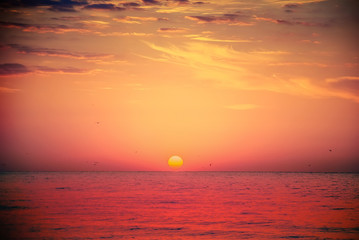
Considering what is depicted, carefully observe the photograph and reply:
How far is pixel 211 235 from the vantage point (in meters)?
26.7

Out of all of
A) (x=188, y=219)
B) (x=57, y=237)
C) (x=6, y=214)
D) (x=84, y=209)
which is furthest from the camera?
(x=84, y=209)

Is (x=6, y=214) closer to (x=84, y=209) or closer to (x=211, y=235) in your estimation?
(x=84, y=209)

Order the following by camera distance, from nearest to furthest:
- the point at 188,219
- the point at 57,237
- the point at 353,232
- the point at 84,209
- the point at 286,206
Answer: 1. the point at 57,237
2. the point at 353,232
3. the point at 188,219
4. the point at 84,209
5. the point at 286,206

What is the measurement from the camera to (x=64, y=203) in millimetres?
43719

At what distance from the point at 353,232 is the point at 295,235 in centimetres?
435

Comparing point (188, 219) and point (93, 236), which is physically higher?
point (188, 219)

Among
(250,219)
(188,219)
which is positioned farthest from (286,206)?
(188,219)

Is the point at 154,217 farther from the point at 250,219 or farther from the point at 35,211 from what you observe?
the point at 35,211

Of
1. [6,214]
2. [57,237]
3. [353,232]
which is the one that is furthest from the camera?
[6,214]

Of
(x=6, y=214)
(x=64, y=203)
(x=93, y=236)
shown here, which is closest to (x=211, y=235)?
(x=93, y=236)

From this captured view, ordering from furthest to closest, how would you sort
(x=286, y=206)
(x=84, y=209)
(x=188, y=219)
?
(x=286, y=206), (x=84, y=209), (x=188, y=219)

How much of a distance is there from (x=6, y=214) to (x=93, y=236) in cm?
1344

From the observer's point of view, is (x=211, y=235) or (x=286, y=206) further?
(x=286, y=206)

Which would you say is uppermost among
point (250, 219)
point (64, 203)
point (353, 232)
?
point (64, 203)
